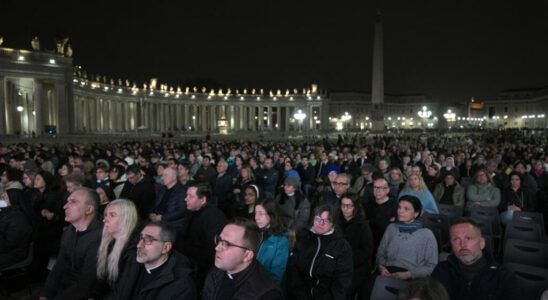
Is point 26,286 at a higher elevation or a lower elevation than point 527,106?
lower

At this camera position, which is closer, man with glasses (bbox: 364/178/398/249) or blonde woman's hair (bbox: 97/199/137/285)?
blonde woman's hair (bbox: 97/199/137/285)

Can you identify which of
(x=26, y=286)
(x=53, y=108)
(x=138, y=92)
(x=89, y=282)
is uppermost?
(x=138, y=92)

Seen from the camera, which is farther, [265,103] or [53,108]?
[265,103]

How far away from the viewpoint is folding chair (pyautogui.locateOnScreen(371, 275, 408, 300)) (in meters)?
3.34

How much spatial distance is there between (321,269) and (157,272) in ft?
5.28

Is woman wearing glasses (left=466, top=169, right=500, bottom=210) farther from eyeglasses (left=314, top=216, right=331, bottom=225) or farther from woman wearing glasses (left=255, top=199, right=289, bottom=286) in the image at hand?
woman wearing glasses (left=255, top=199, right=289, bottom=286)

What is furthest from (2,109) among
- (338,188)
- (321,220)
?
(321,220)

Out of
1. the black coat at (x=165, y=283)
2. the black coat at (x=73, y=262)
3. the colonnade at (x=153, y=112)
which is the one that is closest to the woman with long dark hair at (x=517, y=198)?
the black coat at (x=165, y=283)

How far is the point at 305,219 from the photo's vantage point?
5.88 metres

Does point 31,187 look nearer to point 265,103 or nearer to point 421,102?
point 265,103

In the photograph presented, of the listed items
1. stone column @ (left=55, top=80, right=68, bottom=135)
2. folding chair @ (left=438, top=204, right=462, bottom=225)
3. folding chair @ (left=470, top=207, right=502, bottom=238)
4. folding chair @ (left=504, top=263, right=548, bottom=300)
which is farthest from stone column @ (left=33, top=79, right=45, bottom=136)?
folding chair @ (left=504, top=263, right=548, bottom=300)

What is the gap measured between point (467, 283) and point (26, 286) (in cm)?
615

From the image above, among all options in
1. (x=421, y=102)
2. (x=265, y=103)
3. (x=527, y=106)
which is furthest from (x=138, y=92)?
(x=527, y=106)

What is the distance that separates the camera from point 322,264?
3.85m
